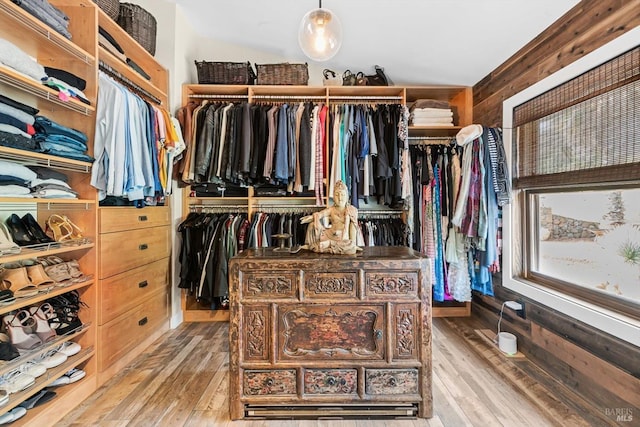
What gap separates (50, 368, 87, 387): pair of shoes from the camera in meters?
1.59

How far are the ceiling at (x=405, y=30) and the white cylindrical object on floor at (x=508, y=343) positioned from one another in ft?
7.18

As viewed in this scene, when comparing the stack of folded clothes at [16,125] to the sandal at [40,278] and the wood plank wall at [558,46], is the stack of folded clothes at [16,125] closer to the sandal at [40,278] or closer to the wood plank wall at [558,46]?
the sandal at [40,278]

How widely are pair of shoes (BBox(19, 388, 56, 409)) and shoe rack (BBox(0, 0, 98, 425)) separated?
0.02 metres

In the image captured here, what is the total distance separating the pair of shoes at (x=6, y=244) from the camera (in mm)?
1310

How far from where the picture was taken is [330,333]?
57.9 inches

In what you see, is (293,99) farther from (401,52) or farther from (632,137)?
(632,137)

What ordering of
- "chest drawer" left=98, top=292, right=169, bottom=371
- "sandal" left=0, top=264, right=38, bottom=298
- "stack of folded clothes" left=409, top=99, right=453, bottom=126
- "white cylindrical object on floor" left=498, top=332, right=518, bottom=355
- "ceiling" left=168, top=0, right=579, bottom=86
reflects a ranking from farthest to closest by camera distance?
"stack of folded clothes" left=409, top=99, right=453, bottom=126 < "white cylindrical object on floor" left=498, top=332, right=518, bottom=355 < "ceiling" left=168, top=0, right=579, bottom=86 < "chest drawer" left=98, top=292, right=169, bottom=371 < "sandal" left=0, top=264, right=38, bottom=298

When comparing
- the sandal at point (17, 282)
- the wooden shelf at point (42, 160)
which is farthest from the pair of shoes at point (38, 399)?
the wooden shelf at point (42, 160)

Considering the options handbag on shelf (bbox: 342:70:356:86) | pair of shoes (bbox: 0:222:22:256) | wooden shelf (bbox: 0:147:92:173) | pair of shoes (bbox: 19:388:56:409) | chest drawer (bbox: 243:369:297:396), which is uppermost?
handbag on shelf (bbox: 342:70:356:86)

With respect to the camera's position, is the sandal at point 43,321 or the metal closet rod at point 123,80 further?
the metal closet rod at point 123,80

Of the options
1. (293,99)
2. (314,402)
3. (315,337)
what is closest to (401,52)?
(293,99)

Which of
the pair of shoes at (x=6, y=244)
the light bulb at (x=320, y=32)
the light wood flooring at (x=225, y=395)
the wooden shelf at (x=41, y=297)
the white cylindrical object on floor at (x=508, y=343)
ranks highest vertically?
the light bulb at (x=320, y=32)

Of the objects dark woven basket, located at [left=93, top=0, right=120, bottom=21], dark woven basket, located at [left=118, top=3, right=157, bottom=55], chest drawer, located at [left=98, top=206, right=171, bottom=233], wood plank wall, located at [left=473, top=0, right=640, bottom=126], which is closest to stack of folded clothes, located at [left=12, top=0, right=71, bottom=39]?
dark woven basket, located at [left=93, top=0, right=120, bottom=21]

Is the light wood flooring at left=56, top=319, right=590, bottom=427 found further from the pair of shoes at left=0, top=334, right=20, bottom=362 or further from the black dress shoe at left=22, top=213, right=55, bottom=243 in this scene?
the black dress shoe at left=22, top=213, right=55, bottom=243
